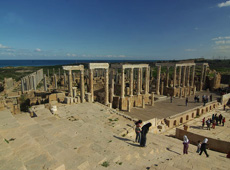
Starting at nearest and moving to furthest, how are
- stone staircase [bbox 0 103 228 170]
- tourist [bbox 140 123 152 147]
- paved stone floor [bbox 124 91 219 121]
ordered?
stone staircase [bbox 0 103 228 170]
tourist [bbox 140 123 152 147]
paved stone floor [bbox 124 91 219 121]

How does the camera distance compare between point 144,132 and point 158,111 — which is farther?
point 158,111

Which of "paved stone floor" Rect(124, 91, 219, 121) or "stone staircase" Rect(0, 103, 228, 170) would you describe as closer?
"stone staircase" Rect(0, 103, 228, 170)

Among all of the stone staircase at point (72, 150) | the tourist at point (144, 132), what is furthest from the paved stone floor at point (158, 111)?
the tourist at point (144, 132)

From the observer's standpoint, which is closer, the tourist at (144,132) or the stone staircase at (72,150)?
the stone staircase at (72,150)

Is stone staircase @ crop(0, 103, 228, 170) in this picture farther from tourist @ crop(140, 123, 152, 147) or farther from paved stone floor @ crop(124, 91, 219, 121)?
paved stone floor @ crop(124, 91, 219, 121)

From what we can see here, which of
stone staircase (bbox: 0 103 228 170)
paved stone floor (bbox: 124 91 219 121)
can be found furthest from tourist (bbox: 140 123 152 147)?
paved stone floor (bbox: 124 91 219 121)

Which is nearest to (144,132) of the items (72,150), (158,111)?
(72,150)

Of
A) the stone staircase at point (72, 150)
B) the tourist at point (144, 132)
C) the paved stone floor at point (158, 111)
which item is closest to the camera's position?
the stone staircase at point (72, 150)

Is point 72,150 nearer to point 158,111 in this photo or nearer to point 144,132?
point 144,132

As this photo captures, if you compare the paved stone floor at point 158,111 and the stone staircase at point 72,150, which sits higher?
the stone staircase at point 72,150

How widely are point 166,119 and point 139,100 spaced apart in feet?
20.9

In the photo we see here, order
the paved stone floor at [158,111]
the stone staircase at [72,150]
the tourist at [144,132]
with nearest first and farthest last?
the stone staircase at [72,150] → the tourist at [144,132] → the paved stone floor at [158,111]

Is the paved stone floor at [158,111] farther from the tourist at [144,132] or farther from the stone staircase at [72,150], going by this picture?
the tourist at [144,132]

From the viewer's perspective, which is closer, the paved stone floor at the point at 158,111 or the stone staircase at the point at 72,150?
the stone staircase at the point at 72,150
